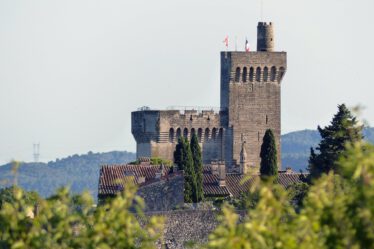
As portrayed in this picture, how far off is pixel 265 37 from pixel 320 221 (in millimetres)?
103343

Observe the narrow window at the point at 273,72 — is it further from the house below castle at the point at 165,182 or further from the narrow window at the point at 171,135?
the house below castle at the point at 165,182

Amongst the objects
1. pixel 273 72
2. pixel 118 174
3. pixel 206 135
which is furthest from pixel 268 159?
pixel 273 72

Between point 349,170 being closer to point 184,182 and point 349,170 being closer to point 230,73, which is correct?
point 184,182

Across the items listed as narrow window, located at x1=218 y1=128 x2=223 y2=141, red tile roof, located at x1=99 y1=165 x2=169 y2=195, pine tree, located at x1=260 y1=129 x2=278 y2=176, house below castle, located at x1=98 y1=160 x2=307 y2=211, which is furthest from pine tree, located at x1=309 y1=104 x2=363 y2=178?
narrow window, located at x1=218 y1=128 x2=223 y2=141

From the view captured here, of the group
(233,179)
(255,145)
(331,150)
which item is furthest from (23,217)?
(255,145)

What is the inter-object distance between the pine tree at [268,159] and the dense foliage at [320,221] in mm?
64586

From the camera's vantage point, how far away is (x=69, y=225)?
1158 inches

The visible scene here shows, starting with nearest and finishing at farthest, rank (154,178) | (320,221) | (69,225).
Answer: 1. (320,221)
2. (69,225)
3. (154,178)

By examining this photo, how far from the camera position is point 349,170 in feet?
90.1

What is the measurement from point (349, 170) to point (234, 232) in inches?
69.3

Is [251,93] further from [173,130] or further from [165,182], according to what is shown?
[165,182]

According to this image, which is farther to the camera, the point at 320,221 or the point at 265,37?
the point at 265,37

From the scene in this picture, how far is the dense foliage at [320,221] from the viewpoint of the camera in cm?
2700

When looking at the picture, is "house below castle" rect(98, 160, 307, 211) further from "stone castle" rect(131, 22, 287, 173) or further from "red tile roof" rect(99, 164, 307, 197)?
"stone castle" rect(131, 22, 287, 173)
